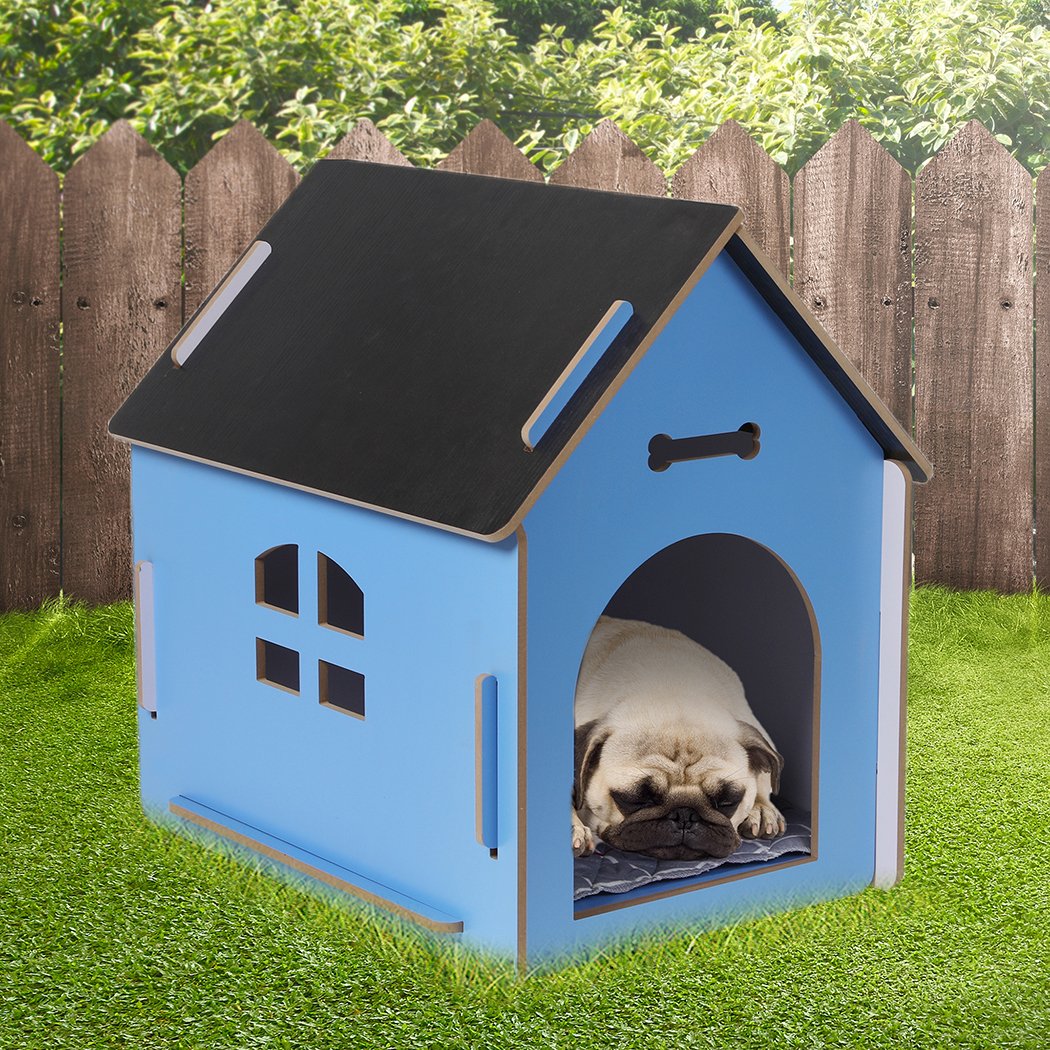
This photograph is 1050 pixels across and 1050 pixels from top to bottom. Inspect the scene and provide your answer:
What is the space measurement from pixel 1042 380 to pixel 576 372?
143 inches

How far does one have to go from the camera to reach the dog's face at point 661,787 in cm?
361

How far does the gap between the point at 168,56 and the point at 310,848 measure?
8.27 metres

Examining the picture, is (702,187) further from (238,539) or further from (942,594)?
(238,539)

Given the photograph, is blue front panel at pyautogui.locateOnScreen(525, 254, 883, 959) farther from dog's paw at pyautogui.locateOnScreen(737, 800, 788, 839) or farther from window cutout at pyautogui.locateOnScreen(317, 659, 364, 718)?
window cutout at pyautogui.locateOnScreen(317, 659, 364, 718)

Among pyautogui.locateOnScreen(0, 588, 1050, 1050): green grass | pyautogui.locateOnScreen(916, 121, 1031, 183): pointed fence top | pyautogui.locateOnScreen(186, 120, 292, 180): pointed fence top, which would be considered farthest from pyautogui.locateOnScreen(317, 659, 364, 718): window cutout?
pyautogui.locateOnScreen(916, 121, 1031, 183): pointed fence top

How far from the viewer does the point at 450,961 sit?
3.35 m

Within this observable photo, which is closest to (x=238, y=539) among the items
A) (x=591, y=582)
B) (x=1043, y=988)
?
(x=591, y=582)

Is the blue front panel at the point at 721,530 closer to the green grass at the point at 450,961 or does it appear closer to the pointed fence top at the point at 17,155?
the green grass at the point at 450,961

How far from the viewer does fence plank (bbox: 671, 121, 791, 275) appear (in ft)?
19.8

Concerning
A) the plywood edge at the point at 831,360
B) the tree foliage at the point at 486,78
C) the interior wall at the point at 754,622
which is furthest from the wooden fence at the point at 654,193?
the tree foliage at the point at 486,78

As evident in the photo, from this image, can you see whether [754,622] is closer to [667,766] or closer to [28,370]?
[667,766]

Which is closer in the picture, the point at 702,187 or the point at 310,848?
the point at 310,848

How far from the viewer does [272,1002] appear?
325cm

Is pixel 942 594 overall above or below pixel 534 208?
below
